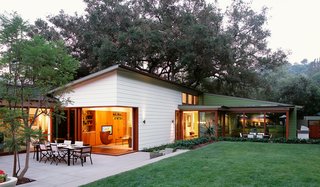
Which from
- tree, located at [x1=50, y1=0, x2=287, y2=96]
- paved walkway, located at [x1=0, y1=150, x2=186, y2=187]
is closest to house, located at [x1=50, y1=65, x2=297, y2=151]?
paved walkway, located at [x1=0, y1=150, x2=186, y2=187]

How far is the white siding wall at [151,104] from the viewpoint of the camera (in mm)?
13764

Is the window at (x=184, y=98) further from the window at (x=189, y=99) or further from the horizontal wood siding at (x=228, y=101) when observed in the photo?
the horizontal wood siding at (x=228, y=101)

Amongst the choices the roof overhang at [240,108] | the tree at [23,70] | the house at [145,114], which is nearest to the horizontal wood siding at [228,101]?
the house at [145,114]

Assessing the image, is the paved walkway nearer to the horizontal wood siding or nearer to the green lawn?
the green lawn

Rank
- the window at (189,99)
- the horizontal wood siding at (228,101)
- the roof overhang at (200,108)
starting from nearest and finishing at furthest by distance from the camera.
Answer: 1. the roof overhang at (200,108)
2. the horizontal wood siding at (228,101)
3. the window at (189,99)

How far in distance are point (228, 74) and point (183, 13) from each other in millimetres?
6975

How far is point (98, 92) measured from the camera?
538 inches

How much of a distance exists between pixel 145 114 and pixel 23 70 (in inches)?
332

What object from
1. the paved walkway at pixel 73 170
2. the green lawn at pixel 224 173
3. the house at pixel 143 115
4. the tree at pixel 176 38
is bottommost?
the paved walkway at pixel 73 170

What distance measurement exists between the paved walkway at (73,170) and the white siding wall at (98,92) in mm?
2720

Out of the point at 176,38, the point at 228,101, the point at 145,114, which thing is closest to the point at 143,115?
the point at 145,114

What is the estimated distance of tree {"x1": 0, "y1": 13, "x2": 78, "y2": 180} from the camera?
7.23 meters

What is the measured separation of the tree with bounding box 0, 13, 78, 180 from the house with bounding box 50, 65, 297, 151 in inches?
152

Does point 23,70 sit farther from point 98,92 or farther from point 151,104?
point 151,104
